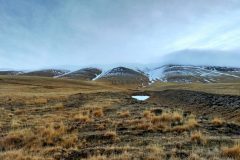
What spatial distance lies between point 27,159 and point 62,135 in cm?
510

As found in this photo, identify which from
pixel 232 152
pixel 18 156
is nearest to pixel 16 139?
pixel 18 156

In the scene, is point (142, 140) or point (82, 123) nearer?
point (142, 140)

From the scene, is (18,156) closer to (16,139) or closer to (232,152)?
(16,139)

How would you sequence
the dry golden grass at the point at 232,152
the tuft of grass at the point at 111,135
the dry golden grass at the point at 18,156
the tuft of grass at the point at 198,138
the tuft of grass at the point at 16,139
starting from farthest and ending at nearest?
1. the tuft of grass at the point at 111,135
2. the tuft of grass at the point at 16,139
3. the tuft of grass at the point at 198,138
4. the dry golden grass at the point at 18,156
5. the dry golden grass at the point at 232,152

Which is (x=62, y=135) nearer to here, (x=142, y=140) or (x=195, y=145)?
(x=142, y=140)

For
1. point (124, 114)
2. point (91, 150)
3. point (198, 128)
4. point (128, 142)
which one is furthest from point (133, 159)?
point (124, 114)

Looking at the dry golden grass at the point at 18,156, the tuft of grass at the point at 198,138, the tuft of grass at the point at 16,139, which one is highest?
the tuft of grass at the point at 198,138

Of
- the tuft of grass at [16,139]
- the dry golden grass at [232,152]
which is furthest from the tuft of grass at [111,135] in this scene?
the dry golden grass at [232,152]

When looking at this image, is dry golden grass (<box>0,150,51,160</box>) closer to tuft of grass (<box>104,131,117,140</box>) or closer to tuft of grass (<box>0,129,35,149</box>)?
tuft of grass (<box>0,129,35,149</box>)

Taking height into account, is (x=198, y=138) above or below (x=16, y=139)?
above

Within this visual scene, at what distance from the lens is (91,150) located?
1476 cm

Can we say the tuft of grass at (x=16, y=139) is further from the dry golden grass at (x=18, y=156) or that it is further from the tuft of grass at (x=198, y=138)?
the tuft of grass at (x=198, y=138)

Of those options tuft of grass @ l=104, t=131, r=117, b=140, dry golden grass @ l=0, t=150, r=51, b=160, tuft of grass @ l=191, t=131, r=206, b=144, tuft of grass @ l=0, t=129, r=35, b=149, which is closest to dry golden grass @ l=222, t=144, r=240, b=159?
tuft of grass @ l=191, t=131, r=206, b=144

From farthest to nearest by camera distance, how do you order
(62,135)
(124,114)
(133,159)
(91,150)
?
(124,114), (62,135), (91,150), (133,159)
